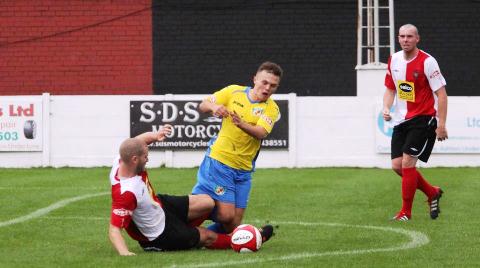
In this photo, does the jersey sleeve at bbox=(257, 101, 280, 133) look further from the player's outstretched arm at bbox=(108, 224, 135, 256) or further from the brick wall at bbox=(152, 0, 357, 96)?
the brick wall at bbox=(152, 0, 357, 96)

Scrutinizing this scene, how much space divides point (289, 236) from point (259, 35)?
15.8 metres

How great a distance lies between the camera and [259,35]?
25766 mm

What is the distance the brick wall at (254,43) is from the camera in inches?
1008

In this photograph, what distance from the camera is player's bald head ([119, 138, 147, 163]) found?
8.71m

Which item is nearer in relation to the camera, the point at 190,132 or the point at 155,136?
the point at 155,136

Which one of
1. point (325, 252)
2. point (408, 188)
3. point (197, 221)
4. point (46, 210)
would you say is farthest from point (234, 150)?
point (46, 210)

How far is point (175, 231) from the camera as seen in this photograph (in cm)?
922

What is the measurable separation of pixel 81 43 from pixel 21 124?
14.3ft

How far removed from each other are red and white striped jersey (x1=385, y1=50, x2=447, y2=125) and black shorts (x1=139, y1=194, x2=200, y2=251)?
3.27m

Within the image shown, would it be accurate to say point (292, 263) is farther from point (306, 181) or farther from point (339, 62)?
point (339, 62)

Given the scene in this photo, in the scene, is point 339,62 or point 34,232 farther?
point 339,62

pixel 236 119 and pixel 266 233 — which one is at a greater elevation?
pixel 236 119

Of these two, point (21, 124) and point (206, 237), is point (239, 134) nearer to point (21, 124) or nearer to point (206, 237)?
point (206, 237)

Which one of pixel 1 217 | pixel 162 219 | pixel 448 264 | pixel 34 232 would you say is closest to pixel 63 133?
pixel 1 217
